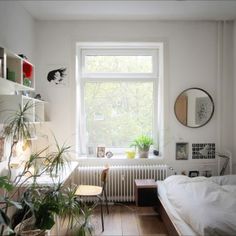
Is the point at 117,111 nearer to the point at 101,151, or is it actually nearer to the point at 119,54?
the point at 101,151

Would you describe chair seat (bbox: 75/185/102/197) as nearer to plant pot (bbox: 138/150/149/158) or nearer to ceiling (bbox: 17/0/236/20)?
plant pot (bbox: 138/150/149/158)

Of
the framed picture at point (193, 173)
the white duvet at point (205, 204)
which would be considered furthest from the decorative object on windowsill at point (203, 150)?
the white duvet at point (205, 204)

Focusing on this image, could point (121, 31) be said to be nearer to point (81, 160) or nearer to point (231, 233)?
point (81, 160)

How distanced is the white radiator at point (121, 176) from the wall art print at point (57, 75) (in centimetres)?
132

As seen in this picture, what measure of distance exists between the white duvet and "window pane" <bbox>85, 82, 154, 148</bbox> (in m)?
1.23

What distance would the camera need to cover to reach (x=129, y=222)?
288 cm

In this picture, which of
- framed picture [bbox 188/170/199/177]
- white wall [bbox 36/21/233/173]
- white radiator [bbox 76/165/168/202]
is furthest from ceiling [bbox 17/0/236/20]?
framed picture [bbox 188/170/199/177]

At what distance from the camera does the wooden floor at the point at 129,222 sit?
263 cm

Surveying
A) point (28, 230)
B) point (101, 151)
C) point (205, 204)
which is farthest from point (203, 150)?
point (28, 230)

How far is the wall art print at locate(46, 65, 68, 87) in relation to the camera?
136 inches

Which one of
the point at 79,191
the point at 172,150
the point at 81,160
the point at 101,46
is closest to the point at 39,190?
the point at 79,191

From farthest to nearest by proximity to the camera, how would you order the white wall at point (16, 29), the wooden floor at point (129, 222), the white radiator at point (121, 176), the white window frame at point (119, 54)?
the white window frame at point (119, 54), the white radiator at point (121, 176), the wooden floor at point (129, 222), the white wall at point (16, 29)

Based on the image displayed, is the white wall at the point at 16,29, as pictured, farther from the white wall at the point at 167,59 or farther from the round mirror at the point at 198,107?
the round mirror at the point at 198,107

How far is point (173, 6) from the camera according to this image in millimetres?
3012
